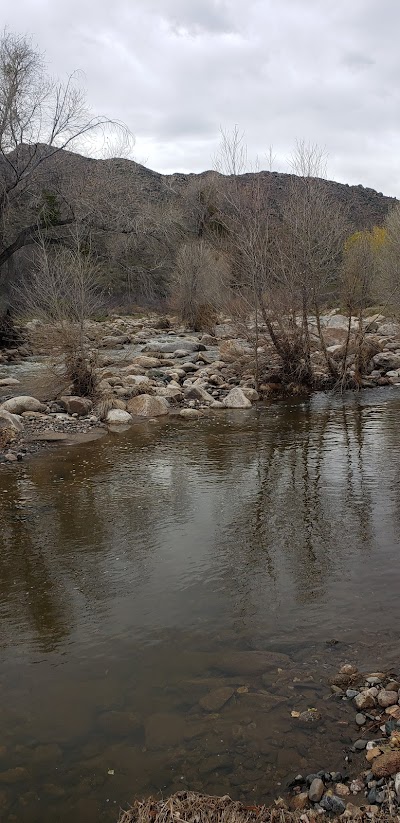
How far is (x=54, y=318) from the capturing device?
12.7 metres

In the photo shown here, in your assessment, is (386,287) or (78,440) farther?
(386,287)

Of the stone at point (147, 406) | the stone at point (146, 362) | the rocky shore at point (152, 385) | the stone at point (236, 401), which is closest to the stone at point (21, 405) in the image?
the rocky shore at point (152, 385)

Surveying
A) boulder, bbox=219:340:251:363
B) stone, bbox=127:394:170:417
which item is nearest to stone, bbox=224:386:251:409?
stone, bbox=127:394:170:417

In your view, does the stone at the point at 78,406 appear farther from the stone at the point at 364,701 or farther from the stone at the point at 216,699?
the stone at the point at 364,701

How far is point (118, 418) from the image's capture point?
1161 centimetres

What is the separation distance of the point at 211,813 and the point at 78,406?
10.0 metres

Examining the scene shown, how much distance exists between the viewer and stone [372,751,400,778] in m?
2.86

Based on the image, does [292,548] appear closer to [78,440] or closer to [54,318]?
[78,440]

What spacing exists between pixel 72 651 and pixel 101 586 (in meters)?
0.97

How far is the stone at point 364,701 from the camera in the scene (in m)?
3.43

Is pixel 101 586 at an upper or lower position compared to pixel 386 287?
lower

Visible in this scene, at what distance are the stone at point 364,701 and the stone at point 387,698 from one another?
46 mm

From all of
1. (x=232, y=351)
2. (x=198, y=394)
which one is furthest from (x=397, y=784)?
(x=232, y=351)

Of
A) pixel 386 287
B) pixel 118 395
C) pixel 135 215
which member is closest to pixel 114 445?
pixel 118 395
